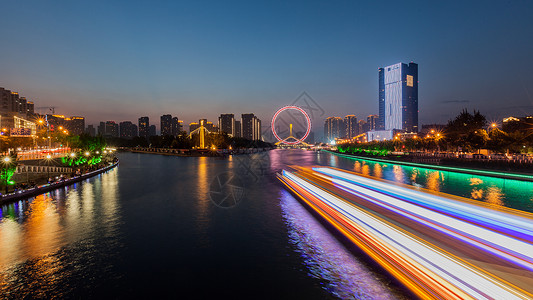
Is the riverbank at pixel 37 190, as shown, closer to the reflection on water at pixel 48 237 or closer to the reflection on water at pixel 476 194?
the reflection on water at pixel 48 237

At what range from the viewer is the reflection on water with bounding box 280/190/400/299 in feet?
25.1

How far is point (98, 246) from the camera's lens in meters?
11.8

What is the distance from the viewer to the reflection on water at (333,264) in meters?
7.66

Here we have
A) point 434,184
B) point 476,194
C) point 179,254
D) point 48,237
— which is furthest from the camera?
point 434,184

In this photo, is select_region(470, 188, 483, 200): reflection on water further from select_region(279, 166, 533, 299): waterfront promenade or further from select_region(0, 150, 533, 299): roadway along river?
select_region(279, 166, 533, 299): waterfront promenade

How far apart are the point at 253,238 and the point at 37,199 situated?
1992cm

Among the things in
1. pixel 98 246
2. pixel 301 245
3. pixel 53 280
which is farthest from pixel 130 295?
pixel 301 245

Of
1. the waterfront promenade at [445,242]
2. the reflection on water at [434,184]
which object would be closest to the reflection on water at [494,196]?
the reflection on water at [434,184]

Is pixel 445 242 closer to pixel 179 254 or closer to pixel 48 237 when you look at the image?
→ pixel 179 254

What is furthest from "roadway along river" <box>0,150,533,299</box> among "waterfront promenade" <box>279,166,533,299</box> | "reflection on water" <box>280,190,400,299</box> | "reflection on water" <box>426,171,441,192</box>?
"reflection on water" <box>426,171,441,192</box>

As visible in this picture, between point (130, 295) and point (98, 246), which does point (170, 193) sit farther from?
point (130, 295)

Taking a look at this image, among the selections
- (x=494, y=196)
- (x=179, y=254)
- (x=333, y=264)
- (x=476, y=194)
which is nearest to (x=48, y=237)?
(x=179, y=254)

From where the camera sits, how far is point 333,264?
9.52 meters

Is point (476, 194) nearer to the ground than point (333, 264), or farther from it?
nearer to the ground
